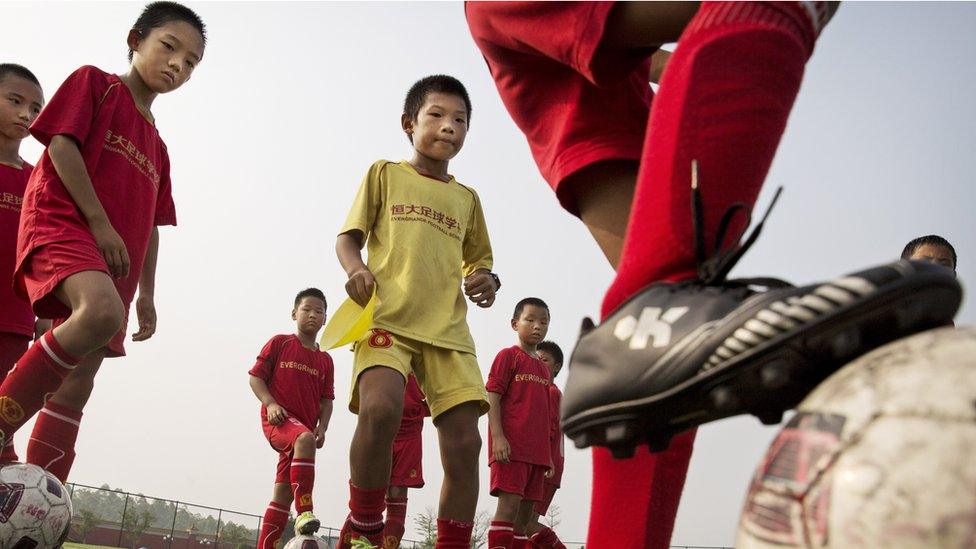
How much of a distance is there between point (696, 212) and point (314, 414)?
680cm

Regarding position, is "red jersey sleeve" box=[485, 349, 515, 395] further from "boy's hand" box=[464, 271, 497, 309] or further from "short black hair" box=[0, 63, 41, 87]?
"short black hair" box=[0, 63, 41, 87]

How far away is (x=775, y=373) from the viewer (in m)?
0.88

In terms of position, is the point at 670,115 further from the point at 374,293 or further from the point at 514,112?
the point at 374,293

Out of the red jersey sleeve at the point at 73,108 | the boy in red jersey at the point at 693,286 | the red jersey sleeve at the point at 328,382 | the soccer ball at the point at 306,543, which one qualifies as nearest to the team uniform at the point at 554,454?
the red jersey sleeve at the point at 328,382

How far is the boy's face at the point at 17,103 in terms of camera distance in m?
4.73

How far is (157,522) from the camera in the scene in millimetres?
24297

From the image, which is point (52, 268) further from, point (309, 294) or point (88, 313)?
point (309, 294)

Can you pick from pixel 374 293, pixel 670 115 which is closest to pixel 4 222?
pixel 374 293

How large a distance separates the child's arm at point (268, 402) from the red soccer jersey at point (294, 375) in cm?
8

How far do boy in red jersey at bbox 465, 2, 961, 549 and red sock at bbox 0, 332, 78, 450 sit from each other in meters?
2.33

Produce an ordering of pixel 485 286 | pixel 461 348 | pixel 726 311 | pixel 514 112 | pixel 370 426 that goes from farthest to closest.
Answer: pixel 485 286 → pixel 461 348 → pixel 370 426 → pixel 514 112 → pixel 726 311

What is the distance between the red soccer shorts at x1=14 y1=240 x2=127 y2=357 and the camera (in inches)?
121

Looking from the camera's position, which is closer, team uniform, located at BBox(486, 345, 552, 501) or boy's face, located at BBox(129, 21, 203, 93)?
boy's face, located at BBox(129, 21, 203, 93)

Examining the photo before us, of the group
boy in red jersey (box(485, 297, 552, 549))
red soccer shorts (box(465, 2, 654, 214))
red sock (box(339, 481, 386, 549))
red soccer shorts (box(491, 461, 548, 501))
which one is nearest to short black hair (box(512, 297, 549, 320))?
boy in red jersey (box(485, 297, 552, 549))
